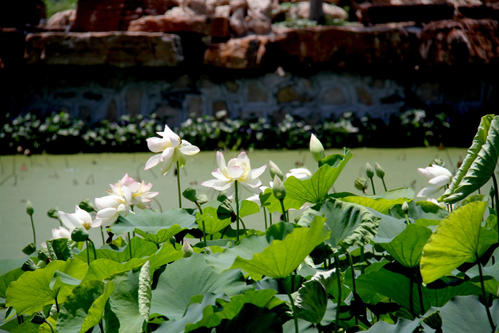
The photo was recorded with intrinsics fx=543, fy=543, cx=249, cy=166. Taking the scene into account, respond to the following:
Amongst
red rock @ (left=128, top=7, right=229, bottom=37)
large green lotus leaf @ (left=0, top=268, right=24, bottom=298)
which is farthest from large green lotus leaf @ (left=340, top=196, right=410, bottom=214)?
red rock @ (left=128, top=7, right=229, bottom=37)

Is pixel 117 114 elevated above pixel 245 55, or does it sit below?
below

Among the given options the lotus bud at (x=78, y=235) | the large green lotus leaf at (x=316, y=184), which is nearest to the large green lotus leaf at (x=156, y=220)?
the lotus bud at (x=78, y=235)

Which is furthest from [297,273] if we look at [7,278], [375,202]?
[7,278]

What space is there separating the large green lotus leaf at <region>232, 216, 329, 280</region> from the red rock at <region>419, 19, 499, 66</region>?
4591 mm

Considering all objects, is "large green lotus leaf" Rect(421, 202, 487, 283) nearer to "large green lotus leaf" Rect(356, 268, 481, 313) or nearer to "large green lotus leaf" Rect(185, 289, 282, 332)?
"large green lotus leaf" Rect(356, 268, 481, 313)

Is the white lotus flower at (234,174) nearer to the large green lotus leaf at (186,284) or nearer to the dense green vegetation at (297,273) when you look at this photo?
the dense green vegetation at (297,273)

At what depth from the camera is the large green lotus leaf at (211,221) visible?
1104mm

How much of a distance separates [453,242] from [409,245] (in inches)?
3.8

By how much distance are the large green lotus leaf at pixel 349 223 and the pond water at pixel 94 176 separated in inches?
54.4

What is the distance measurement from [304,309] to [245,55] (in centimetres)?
438

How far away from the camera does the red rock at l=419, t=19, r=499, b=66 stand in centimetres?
482

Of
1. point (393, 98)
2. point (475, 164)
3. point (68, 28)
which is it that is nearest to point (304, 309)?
point (475, 164)

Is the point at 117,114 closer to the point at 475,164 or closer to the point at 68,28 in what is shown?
the point at 68,28

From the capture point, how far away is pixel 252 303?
73cm
